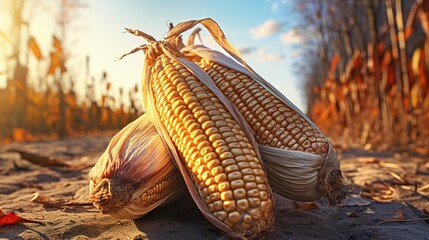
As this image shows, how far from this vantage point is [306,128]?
1819 millimetres

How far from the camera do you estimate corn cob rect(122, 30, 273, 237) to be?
4.70 feet

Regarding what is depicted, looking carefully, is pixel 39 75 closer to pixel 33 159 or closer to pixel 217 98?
pixel 33 159

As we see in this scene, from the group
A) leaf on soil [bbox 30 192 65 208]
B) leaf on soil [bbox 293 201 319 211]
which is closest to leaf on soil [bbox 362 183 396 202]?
leaf on soil [bbox 293 201 319 211]

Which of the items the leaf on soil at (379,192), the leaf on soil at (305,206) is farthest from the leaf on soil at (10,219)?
the leaf on soil at (379,192)

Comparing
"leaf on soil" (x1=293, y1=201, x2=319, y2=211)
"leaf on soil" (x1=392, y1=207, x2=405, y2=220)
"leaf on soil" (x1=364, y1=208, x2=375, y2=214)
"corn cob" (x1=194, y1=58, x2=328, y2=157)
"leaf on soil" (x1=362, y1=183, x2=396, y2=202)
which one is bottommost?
"leaf on soil" (x1=362, y1=183, x2=396, y2=202)

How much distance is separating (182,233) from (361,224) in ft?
3.00

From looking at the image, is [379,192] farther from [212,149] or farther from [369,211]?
[212,149]

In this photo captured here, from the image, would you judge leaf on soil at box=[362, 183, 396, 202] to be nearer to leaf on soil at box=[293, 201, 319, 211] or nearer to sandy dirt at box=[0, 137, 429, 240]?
sandy dirt at box=[0, 137, 429, 240]

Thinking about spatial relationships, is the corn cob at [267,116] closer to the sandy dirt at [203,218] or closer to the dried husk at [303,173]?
the dried husk at [303,173]

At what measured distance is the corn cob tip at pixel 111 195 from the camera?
1.58 metres

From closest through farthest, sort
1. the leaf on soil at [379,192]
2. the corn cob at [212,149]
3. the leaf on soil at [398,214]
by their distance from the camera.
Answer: the corn cob at [212,149] < the leaf on soil at [398,214] < the leaf on soil at [379,192]

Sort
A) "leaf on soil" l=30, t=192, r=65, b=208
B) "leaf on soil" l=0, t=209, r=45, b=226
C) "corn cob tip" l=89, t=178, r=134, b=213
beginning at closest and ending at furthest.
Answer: "corn cob tip" l=89, t=178, r=134, b=213
"leaf on soil" l=0, t=209, r=45, b=226
"leaf on soil" l=30, t=192, r=65, b=208

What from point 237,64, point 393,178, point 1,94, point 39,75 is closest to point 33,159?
point 237,64

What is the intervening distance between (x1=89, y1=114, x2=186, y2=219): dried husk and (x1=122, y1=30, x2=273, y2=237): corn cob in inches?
4.2
